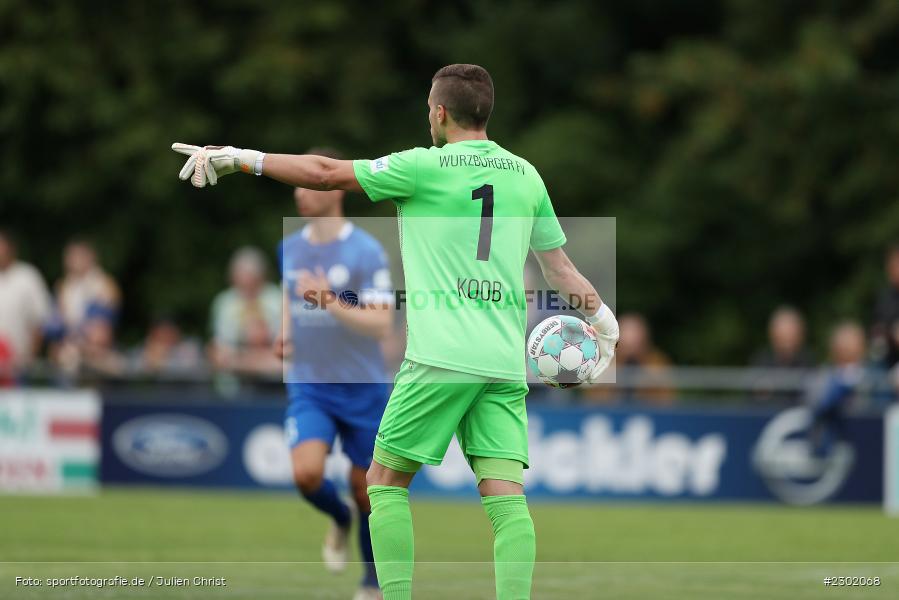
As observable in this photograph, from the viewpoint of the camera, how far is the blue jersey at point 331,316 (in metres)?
8.93

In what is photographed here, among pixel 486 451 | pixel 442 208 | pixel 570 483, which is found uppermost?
pixel 442 208

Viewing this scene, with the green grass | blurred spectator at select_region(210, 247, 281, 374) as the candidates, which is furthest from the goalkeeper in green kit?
blurred spectator at select_region(210, 247, 281, 374)

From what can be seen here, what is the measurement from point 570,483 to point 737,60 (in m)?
10.1

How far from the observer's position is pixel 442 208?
254 inches

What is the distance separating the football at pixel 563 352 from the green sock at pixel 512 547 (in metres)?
0.74

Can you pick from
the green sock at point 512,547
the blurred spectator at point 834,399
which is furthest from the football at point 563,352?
the blurred spectator at point 834,399

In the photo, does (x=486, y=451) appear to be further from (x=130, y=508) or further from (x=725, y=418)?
(x=725, y=418)

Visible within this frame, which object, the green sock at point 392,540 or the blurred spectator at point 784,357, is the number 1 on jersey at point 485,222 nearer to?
the green sock at point 392,540

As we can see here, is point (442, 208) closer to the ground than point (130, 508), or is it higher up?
higher up

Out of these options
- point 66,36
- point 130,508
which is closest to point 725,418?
point 130,508

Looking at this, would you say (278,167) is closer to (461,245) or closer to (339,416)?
(461,245)

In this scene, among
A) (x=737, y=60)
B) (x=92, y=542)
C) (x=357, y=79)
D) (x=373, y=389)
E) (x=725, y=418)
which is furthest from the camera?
(x=357, y=79)

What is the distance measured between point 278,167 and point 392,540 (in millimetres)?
1728

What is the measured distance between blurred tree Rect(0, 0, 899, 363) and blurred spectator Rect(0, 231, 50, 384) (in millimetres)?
7482
